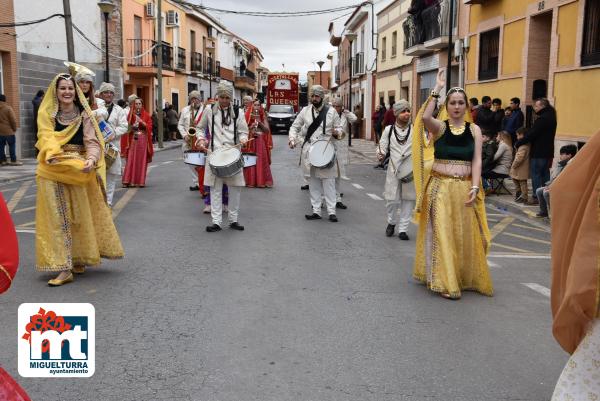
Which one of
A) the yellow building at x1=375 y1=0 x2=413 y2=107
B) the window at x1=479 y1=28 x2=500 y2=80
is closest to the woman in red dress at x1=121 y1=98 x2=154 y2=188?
the window at x1=479 y1=28 x2=500 y2=80

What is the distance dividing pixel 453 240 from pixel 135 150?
30.6ft

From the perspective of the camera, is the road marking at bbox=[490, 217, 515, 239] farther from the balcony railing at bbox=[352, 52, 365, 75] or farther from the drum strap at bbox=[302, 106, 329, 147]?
the balcony railing at bbox=[352, 52, 365, 75]

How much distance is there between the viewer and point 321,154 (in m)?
9.91

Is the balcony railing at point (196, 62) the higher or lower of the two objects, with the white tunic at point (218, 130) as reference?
higher

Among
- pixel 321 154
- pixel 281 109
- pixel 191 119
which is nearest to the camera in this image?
pixel 321 154

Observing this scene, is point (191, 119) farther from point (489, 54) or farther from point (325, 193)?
point (489, 54)

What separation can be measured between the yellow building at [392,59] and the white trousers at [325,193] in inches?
786

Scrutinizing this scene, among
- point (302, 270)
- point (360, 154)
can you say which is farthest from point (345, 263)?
point (360, 154)

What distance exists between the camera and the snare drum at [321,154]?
9836 millimetres

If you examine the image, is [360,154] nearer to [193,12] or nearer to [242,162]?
[242,162]

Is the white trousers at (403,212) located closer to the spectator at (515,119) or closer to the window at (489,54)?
the spectator at (515,119)

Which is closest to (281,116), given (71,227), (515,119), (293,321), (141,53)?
(141,53)

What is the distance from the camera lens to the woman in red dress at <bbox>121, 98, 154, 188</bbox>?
13.6m

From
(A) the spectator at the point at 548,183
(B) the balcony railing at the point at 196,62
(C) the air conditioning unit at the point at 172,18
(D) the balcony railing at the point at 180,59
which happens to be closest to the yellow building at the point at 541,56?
(A) the spectator at the point at 548,183
